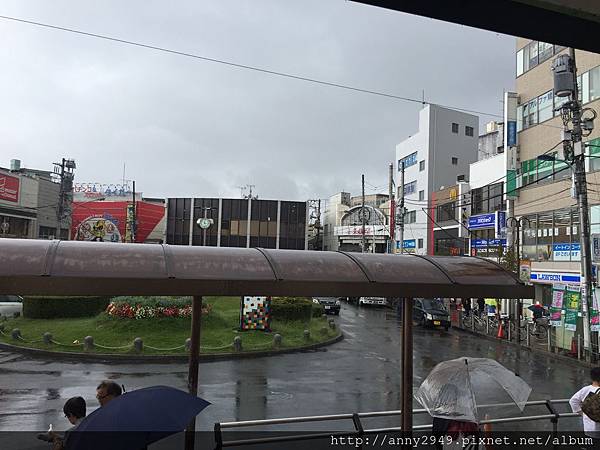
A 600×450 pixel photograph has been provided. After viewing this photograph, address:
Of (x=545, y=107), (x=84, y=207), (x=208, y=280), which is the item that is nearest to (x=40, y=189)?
(x=84, y=207)

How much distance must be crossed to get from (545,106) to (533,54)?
386 centimetres

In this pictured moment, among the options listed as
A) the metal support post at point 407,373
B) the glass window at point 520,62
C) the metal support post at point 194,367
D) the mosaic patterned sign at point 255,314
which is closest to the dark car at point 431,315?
the mosaic patterned sign at point 255,314

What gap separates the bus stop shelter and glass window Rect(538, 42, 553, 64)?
2566cm

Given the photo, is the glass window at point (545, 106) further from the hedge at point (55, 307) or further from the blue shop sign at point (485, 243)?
the hedge at point (55, 307)

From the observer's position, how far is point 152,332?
19.1 metres

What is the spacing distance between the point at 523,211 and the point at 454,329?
876cm

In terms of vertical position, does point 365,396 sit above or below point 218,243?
below

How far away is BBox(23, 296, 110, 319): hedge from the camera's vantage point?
2191 cm

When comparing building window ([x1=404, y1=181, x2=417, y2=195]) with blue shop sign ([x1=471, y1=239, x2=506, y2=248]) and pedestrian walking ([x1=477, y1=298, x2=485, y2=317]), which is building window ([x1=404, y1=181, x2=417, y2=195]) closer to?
blue shop sign ([x1=471, y1=239, x2=506, y2=248])

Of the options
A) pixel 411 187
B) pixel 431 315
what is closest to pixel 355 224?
pixel 411 187

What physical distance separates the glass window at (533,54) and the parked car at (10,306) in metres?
31.1

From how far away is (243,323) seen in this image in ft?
67.3

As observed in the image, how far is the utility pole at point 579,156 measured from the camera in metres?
17.7

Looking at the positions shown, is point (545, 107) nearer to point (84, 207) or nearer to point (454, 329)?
point (454, 329)
